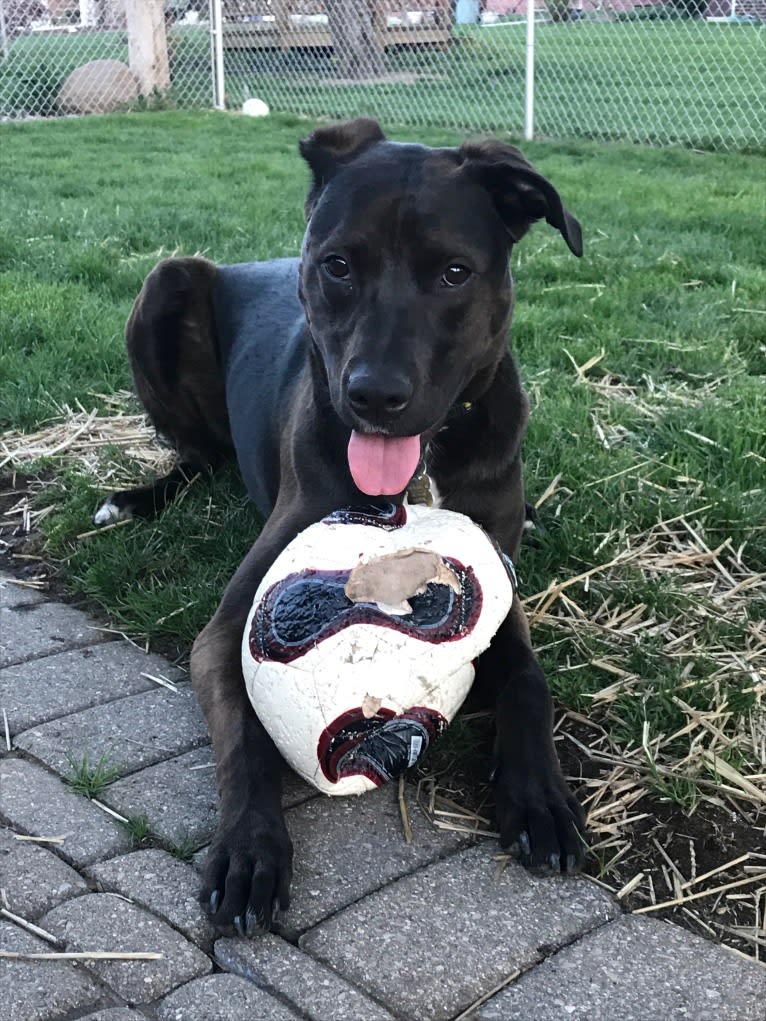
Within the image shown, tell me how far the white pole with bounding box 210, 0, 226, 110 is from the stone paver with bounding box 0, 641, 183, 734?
13.7 metres

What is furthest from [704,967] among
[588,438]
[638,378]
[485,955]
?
[638,378]

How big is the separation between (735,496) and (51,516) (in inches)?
93.7

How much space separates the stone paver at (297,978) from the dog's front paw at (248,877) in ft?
0.13

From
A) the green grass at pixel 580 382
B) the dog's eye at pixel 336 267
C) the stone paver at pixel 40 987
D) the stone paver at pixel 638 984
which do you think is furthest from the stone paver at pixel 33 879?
the dog's eye at pixel 336 267

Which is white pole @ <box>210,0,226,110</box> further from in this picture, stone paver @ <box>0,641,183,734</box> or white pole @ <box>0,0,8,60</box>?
stone paver @ <box>0,641,183,734</box>

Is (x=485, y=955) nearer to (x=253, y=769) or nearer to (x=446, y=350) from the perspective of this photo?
(x=253, y=769)

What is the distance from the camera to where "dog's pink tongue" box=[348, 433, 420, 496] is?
9.99 feet

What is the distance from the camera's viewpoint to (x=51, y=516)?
14.4 feet

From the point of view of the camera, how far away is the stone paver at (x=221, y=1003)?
6.86ft

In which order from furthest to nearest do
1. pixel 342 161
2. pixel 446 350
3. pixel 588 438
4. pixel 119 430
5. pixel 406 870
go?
Answer: pixel 119 430 → pixel 588 438 → pixel 342 161 → pixel 446 350 → pixel 406 870

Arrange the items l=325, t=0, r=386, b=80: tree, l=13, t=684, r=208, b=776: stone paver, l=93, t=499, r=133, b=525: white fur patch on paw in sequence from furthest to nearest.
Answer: l=325, t=0, r=386, b=80: tree < l=93, t=499, r=133, b=525: white fur patch on paw < l=13, t=684, r=208, b=776: stone paver

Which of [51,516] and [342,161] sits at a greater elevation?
[342,161]

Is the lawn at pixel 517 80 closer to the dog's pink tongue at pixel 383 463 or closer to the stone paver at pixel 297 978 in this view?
the dog's pink tongue at pixel 383 463

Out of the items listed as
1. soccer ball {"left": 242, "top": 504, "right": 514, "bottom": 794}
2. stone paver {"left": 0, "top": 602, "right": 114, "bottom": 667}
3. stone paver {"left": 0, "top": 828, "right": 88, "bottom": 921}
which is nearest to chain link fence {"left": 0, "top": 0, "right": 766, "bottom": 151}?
stone paver {"left": 0, "top": 602, "right": 114, "bottom": 667}
